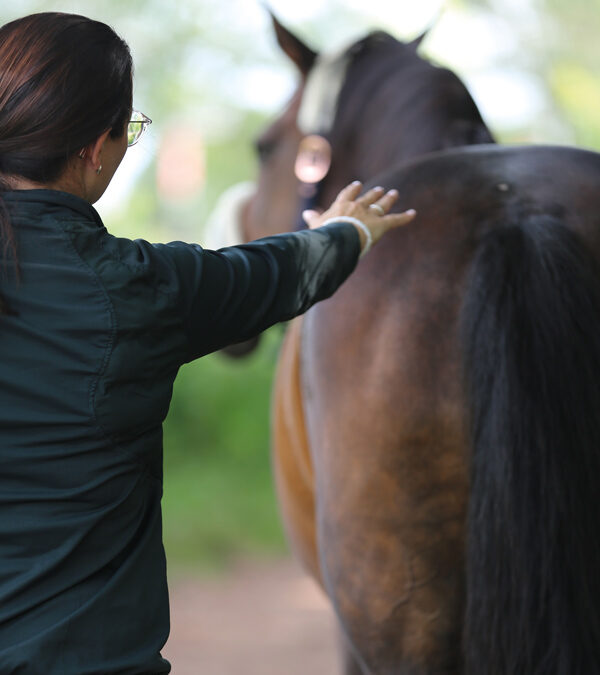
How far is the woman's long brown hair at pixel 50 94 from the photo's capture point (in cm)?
113

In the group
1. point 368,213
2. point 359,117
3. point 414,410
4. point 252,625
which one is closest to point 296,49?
point 359,117

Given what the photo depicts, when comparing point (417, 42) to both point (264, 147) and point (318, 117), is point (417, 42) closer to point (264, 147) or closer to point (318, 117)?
point (318, 117)

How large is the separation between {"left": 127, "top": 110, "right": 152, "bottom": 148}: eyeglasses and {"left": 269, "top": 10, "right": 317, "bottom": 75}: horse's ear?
5.39 feet

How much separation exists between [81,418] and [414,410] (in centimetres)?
70

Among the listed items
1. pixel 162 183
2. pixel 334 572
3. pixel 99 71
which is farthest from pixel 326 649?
pixel 162 183

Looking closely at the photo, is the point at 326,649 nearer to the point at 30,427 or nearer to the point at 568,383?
the point at 568,383

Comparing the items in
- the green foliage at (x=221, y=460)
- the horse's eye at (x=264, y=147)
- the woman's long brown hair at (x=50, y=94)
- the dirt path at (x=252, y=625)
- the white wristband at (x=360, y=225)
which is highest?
the woman's long brown hair at (x=50, y=94)

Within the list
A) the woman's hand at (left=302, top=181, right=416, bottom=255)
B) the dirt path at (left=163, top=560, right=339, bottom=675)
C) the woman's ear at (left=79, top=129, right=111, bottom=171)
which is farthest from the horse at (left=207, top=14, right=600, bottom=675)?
the dirt path at (left=163, top=560, right=339, bottom=675)

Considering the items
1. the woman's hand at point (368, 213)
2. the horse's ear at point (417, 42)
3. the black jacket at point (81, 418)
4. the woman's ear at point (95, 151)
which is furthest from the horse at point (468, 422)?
the horse's ear at point (417, 42)

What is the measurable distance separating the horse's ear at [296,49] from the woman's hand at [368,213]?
55.5 inches

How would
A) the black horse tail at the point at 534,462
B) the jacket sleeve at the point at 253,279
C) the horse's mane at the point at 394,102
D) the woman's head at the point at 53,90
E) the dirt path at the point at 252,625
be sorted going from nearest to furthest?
the woman's head at the point at 53,90, the jacket sleeve at the point at 253,279, the black horse tail at the point at 534,462, the horse's mane at the point at 394,102, the dirt path at the point at 252,625

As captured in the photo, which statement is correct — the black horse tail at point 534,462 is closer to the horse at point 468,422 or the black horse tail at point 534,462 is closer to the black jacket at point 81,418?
the horse at point 468,422

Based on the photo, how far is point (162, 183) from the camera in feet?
57.2

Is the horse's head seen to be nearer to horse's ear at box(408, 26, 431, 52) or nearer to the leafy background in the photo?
horse's ear at box(408, 26, 431, 52)
